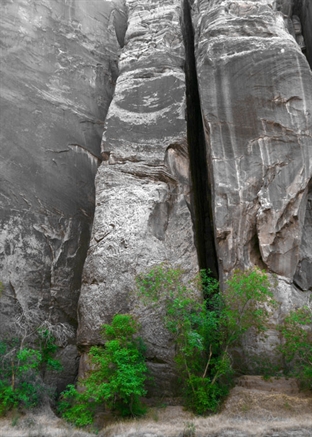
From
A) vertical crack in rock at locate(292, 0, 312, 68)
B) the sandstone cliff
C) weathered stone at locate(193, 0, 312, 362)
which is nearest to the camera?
the sandstone cliff

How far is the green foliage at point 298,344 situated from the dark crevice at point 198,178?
4.33 m

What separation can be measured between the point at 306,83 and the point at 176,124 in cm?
471

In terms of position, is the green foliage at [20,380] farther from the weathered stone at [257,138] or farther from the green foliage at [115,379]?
the weathered stone at [257,138]

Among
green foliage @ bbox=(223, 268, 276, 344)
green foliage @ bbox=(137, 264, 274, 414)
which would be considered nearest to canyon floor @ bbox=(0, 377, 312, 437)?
green foliage @ bbox=(137, 264, 274, 414)

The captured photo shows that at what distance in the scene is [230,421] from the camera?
10.5 m

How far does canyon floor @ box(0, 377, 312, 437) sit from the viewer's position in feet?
32.4

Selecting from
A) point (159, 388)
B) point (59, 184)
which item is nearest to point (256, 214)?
point (159, 388)

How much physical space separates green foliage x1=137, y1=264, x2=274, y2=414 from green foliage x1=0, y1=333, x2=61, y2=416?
3455mm

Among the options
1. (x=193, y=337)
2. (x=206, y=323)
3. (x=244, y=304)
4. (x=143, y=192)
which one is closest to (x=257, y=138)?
(x=143, y=192)

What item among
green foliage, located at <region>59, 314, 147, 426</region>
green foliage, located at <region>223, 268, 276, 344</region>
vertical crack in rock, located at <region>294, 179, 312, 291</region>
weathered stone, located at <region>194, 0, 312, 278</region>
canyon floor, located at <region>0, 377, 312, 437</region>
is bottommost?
canyon floor, located at <region>0, 377, 312, 437</region>

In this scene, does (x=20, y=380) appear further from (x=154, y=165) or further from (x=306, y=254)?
(x=306, y=254)

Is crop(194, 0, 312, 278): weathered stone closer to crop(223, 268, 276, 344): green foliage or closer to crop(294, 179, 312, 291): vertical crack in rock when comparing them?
crop(294, 179, 312, 291): vertical crack in rock

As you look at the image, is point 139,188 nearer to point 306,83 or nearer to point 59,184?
point 59,184

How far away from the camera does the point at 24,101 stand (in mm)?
18859
